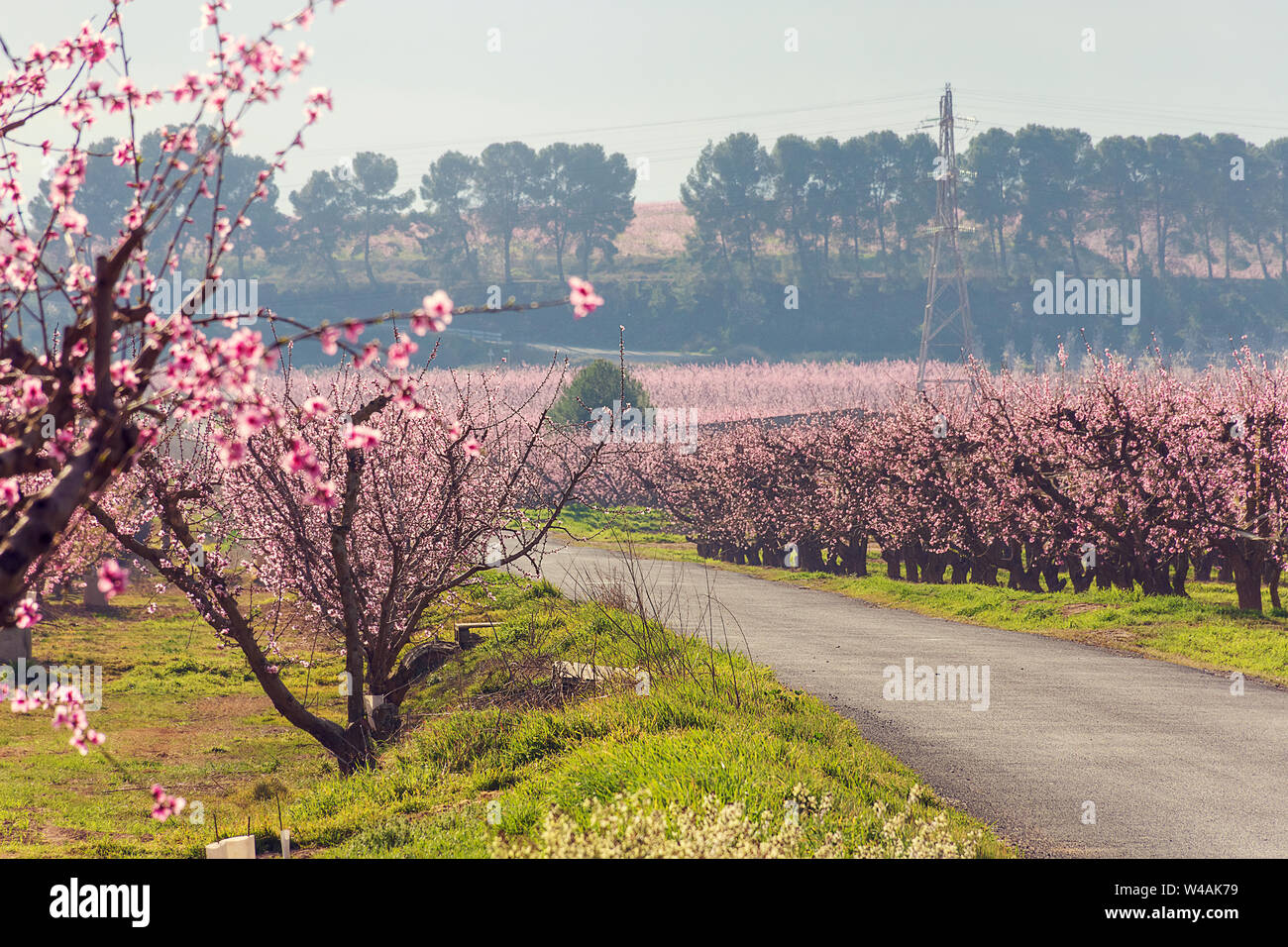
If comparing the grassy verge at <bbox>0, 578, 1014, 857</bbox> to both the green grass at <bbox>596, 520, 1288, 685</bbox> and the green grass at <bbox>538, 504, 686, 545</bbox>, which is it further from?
the green grass at <bbox>538, 504, 686, 545</bbox>

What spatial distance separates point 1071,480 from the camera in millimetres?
26391

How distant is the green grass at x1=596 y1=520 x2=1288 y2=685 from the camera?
1809 cm

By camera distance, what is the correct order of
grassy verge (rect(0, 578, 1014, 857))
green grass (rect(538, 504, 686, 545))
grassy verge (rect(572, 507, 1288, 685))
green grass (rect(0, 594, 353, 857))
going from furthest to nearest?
green grass (rect(538, 504, 686, 545)) → grassy verge (rect(572, 507, 1288, 685)) → green grass (rect(0, 594, 353, 857)) → grassy verge (rect(0, 578, 1014, 857))

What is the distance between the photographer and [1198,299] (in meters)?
129

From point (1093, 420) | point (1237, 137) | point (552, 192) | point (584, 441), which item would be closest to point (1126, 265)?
point (1237, 137)

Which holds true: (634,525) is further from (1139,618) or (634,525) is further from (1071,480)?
(1139,618)

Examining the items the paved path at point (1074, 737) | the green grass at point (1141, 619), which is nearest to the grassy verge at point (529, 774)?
the paved path at point (1074, 737)

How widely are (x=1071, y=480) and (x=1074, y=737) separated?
1508 cm

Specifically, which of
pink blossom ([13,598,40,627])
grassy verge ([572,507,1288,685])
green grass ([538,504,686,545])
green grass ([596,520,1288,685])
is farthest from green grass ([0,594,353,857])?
green grass ([538,504,686,545])

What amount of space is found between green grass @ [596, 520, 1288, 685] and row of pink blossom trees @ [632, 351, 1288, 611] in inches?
57.6

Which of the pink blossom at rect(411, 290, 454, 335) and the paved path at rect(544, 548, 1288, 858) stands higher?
the pink blossom at rect(411, 290, 454, 335)
